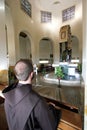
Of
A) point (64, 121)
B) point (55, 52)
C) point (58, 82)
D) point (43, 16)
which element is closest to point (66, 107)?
point (64, 121)

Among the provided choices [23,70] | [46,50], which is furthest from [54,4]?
[23,70]

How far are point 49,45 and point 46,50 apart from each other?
0.53 m

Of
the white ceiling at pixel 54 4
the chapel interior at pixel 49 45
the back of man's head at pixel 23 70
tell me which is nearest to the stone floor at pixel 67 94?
the chapel interior at pixel 49 45

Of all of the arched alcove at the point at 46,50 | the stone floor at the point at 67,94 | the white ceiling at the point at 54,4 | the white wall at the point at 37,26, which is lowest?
the stone floor at the point at 67,94

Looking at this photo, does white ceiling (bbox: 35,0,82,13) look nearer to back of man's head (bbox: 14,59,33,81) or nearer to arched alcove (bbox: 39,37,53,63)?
arched alcove (bbox: 39,37,53,63)

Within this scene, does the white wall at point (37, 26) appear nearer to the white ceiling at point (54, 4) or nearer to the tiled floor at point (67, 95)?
the white ceiling at point (54, 4)

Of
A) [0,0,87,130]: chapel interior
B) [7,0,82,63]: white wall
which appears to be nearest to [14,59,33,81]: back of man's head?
[0,0,87,130]: chapel interior

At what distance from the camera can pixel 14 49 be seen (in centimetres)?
616

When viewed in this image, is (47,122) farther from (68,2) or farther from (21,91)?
(68,2)

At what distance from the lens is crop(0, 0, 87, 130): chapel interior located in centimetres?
308

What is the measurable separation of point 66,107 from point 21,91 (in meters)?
1.21

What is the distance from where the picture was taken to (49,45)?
37.4 feet

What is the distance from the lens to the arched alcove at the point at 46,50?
1099 centimetres

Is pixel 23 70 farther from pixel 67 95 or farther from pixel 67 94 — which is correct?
pixel 67 94
